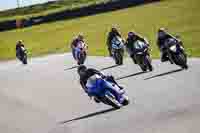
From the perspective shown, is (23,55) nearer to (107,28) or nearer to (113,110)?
(107,28)

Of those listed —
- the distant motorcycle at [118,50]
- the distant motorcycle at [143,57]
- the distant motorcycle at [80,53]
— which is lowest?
the distant motorcycle at [80,53]

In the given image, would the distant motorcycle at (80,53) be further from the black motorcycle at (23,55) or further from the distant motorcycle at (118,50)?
the black motorcycle at (23,55)

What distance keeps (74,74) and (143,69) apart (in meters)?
4.87

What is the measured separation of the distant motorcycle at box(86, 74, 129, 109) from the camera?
582 inches

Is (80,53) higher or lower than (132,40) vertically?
lower

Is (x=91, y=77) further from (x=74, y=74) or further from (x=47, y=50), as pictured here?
(x=47, y=50)

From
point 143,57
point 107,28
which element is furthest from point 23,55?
point 143,57

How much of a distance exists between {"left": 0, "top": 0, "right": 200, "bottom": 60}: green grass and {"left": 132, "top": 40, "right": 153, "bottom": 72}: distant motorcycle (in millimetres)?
8438

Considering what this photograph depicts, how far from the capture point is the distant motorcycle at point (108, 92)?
48.5 ft

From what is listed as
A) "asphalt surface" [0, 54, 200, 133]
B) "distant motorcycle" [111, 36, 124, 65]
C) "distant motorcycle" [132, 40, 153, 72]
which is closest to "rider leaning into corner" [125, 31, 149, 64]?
"distant motorcycle" [132, 40, 153, 72]

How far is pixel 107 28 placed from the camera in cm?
5128

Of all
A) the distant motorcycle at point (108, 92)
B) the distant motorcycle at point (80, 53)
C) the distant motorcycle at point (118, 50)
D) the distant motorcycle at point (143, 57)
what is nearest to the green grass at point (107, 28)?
the distant motorcycle at point (80, 53)

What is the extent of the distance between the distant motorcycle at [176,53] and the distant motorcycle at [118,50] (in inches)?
216

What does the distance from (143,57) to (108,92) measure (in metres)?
6.09
